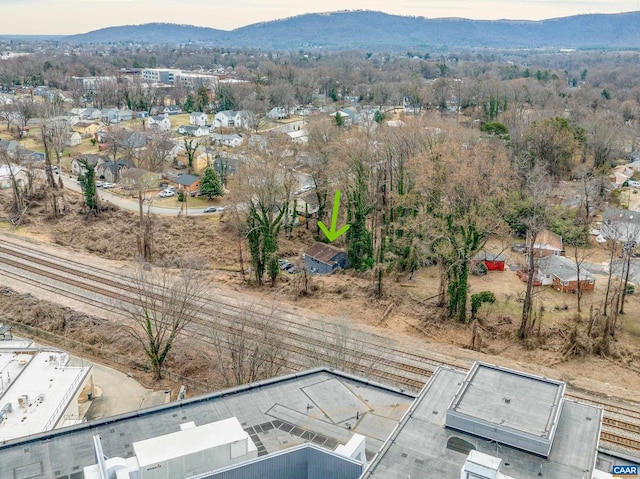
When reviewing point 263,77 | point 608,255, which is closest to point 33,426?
point 608,255

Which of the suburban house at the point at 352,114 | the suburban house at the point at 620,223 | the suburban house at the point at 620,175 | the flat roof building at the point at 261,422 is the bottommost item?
the suburban house at the point at 620,175

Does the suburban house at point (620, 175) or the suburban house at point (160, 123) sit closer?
the suburban house at point (620, 175)

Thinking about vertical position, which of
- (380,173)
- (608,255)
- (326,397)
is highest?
(380,173)

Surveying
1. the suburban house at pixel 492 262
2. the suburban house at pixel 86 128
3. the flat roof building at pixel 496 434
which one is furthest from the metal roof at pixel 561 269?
the suburban house at pixel 86 128

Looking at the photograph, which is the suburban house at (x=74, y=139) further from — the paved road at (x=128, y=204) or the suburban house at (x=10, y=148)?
the paved road at (x=128, y=204)

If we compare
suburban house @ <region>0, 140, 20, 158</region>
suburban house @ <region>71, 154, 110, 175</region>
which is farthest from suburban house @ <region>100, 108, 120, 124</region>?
suburban house @ <region>71, 154, 110, 175</region>

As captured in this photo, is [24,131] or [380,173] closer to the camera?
[380,173]

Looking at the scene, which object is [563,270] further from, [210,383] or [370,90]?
[370,90]

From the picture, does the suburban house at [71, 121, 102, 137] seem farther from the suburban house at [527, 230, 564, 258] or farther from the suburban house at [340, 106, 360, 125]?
the suburban house at [527, 230, 564, 258]
